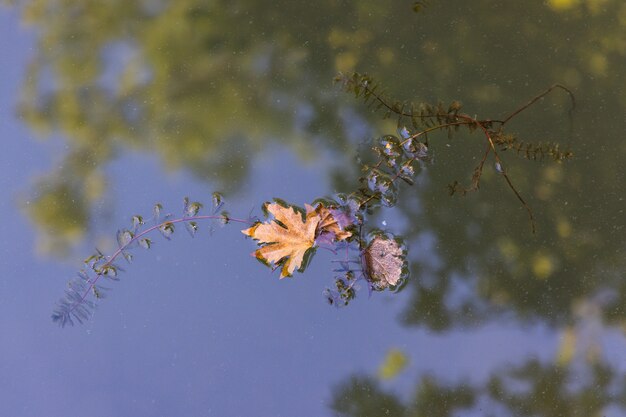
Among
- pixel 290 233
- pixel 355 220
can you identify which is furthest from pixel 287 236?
pixel 355 220

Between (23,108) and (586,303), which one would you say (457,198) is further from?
(23,108)

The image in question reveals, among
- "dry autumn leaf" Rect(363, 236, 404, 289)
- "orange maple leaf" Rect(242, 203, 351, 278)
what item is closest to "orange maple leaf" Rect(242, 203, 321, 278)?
"orange maple leaf" Rect(242, 203, 351, 278)

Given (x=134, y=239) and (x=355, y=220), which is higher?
(x=355, y=220)

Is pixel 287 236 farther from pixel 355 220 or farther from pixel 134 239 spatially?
pixel 134 239

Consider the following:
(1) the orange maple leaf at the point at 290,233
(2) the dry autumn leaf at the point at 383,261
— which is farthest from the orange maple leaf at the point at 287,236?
(2) the dry autumn leaf at the point at 383,261

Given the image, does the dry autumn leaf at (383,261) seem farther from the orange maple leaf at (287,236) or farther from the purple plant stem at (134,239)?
the purple plant stem at (134,239)

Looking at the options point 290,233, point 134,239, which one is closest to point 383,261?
point 290,233

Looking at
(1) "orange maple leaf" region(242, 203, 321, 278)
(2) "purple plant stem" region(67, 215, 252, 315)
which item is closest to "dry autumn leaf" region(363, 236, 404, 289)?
(1) "orange maple leaf" region(242, 203, 321, 278)

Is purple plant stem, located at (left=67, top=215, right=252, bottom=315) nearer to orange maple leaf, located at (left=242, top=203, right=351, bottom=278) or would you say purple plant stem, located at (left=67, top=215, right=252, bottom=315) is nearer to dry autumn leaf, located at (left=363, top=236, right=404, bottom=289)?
orange maple leaf, located at (left=242, top=203, right=351, bottom=278)
